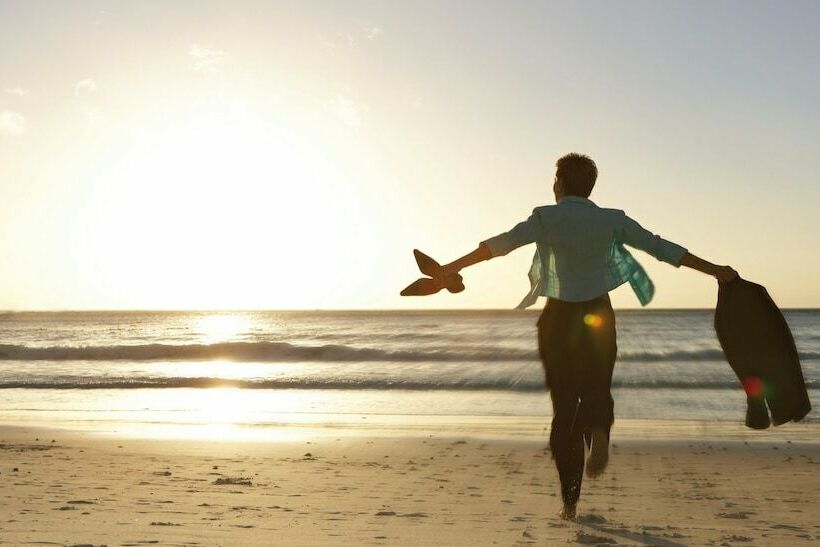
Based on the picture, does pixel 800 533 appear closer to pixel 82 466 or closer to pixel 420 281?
pixel 420 281

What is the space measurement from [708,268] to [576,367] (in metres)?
0.84

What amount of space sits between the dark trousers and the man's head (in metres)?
0.58

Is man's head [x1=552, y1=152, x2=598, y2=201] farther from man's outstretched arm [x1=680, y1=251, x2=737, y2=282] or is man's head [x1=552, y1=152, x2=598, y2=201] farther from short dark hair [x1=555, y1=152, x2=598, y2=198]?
man's outstretched arm [x1=680, y1=251, x2=737, y2=282]

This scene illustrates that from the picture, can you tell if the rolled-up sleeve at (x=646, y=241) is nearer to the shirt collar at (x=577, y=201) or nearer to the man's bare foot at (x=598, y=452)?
the shirt collar at (x=577, y=201)

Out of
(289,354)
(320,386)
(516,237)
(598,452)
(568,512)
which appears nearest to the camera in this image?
(516,237)

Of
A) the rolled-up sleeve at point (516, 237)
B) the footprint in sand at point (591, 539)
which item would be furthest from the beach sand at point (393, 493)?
the rolled-up sleeve at point (516, 237)

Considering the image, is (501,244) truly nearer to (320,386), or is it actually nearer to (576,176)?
(576,176)

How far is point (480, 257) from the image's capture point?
4.67 meters

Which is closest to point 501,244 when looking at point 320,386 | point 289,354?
point 320,386

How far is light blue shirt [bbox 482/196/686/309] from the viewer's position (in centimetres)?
485

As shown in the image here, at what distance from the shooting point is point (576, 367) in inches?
194

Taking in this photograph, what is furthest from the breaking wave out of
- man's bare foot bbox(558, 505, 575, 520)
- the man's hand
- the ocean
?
the man's hand

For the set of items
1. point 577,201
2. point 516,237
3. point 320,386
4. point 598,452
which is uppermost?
point 577,201

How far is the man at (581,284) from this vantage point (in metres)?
4.86
